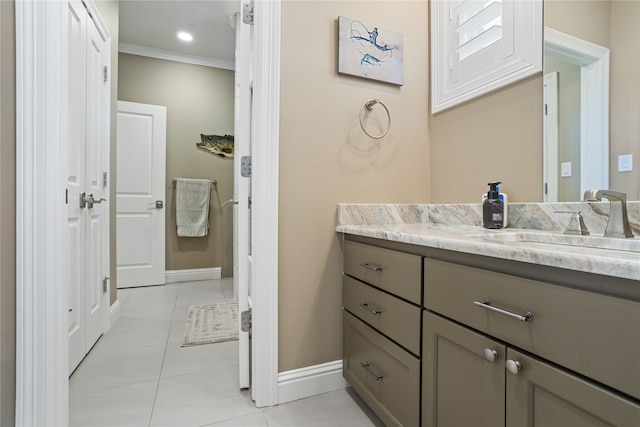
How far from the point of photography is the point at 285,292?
1.39 m

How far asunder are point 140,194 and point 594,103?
3778 mm

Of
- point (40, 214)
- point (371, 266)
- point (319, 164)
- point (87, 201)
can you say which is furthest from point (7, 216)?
point (371, 266)

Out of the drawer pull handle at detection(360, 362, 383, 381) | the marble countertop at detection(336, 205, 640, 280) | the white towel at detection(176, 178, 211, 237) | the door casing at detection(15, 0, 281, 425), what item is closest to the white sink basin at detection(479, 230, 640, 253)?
the marble countertop at detection(336, 205, 640, 280)

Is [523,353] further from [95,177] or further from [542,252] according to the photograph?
[95,177]

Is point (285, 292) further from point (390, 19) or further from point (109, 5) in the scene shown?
point (109, 5)

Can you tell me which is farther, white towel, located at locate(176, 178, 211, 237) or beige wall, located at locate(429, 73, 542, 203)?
white towel, located at locate(176, 178, 211, 237)

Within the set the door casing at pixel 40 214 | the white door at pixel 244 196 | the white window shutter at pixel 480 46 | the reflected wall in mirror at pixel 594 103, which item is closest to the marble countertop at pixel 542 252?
the reflected wall in mirror at pixel 594 103

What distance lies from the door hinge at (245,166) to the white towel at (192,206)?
8.10 ft

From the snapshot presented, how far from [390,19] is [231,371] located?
6.73 feet

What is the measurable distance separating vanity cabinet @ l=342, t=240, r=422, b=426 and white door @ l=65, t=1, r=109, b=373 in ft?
4.41

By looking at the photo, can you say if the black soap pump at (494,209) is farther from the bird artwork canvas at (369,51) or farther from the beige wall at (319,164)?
the bird artwork canvas at (369,51)

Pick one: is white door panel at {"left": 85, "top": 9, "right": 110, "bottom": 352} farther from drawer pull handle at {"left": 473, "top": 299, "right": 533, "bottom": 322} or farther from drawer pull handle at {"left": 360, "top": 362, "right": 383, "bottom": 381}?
drawer pull handle at {"left": 473, "top": 299, "right": 533, "bottom": 322}

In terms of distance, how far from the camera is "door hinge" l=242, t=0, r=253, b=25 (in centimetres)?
138

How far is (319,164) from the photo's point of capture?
146 centimetres
